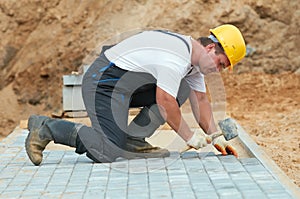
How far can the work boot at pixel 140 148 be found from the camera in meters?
6.27

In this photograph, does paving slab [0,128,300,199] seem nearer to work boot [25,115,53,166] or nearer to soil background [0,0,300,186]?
work boot [25,115,53,166]

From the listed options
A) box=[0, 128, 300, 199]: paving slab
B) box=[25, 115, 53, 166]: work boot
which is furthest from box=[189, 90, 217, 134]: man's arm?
box=[25, 115, 53, 166]: work boot

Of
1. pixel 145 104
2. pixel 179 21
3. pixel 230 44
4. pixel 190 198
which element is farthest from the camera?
pixel 179 21

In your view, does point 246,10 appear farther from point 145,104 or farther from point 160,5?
point 145,104

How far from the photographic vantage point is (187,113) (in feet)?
32.6

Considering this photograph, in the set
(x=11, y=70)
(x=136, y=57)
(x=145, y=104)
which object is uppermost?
(x=136, y=57)

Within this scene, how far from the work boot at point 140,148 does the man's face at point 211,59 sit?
3.34ft

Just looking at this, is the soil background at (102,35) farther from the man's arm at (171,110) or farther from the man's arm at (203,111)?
the man's arm at (171,110)

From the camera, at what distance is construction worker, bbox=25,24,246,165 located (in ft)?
18.3

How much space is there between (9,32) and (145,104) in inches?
328

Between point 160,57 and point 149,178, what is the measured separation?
3.54 feet

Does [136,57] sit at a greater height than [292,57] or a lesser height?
greater

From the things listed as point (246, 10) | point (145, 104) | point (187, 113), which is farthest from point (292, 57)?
point (145, 104)

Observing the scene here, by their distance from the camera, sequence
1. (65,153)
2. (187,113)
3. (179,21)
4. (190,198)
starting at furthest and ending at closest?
1. (179,21)
2. (187,113)
3. (65,153)
4. (190,198)
